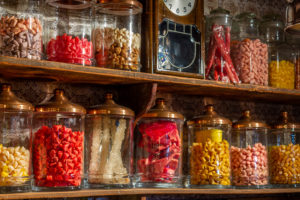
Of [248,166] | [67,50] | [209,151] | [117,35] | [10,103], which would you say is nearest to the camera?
[10,103]

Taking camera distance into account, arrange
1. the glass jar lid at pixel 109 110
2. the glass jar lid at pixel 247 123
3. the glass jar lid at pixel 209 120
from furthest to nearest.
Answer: the glass jar lid at pixel 247 123, the glass jar lid at pixel 209 120, the glass jar lid at pixel 109 110

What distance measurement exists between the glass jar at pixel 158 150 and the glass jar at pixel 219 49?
0.98ft

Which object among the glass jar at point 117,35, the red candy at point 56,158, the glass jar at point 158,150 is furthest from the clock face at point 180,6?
the red candy at point 56,158

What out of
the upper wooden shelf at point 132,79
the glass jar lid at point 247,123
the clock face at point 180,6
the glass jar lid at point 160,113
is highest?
the clock face at point 180,6

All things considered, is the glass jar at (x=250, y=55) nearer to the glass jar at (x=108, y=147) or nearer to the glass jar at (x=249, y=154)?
the glass jar at (x=249, y=154)

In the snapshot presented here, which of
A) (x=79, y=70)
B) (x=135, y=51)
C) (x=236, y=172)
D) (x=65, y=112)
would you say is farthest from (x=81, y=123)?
(x=236, y=172)

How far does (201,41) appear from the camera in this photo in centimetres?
189

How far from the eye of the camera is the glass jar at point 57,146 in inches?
58.0

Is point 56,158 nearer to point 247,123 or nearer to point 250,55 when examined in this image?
point 247,123

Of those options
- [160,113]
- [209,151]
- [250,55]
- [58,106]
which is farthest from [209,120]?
[58,106]

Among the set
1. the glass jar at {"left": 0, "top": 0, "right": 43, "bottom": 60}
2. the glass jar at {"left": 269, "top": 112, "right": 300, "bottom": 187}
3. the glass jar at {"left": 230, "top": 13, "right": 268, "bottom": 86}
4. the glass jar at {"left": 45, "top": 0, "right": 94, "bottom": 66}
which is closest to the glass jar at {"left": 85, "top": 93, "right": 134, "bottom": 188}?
the glass jar at {"left": 45, "top": 0, "right": 94, "bottom": 66}

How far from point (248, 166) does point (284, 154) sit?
0.73 feet

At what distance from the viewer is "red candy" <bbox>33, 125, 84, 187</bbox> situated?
147 cm

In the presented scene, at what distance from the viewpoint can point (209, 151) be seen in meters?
1.80
